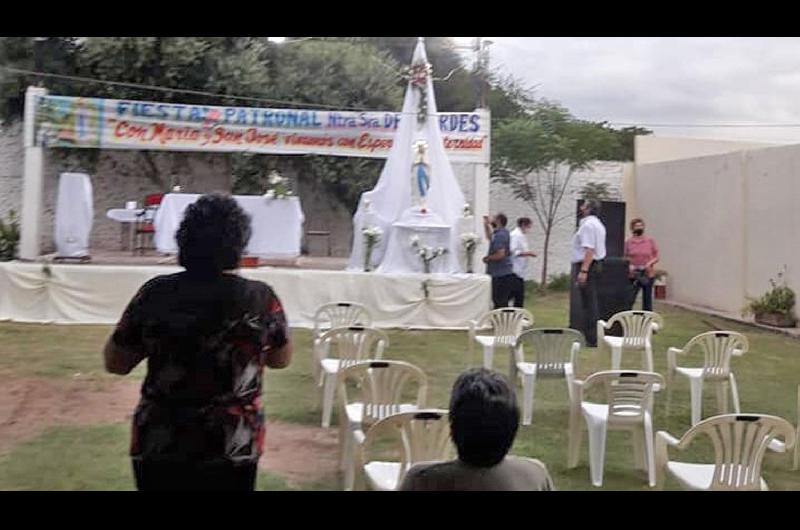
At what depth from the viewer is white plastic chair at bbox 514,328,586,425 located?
5223 millimetres

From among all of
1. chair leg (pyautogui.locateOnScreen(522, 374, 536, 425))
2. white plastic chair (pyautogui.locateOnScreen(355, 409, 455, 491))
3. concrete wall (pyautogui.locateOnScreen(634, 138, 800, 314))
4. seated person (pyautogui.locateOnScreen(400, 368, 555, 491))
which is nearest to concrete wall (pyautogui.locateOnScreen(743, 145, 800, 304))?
concrete wall (pyautogui.locateOnScreen(634, 138, 800, 314))

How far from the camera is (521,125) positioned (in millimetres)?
13586

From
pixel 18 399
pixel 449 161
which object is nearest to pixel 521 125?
pixel 449 161

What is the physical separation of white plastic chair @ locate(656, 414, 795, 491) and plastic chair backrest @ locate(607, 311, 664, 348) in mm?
2894

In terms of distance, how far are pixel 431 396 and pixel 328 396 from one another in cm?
118

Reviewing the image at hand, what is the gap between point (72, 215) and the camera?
10.8 metres

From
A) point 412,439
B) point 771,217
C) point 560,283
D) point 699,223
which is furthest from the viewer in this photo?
point 560,283

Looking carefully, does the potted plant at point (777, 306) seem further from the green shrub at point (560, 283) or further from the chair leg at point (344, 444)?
the chair leg at point (344, 444)

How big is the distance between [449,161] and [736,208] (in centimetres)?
382

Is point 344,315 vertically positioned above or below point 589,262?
below

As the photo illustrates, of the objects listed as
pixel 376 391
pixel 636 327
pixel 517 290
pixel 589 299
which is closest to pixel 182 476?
pixel 376 391

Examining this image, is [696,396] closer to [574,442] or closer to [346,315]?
[574,442]

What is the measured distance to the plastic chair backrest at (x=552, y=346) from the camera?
524cm
